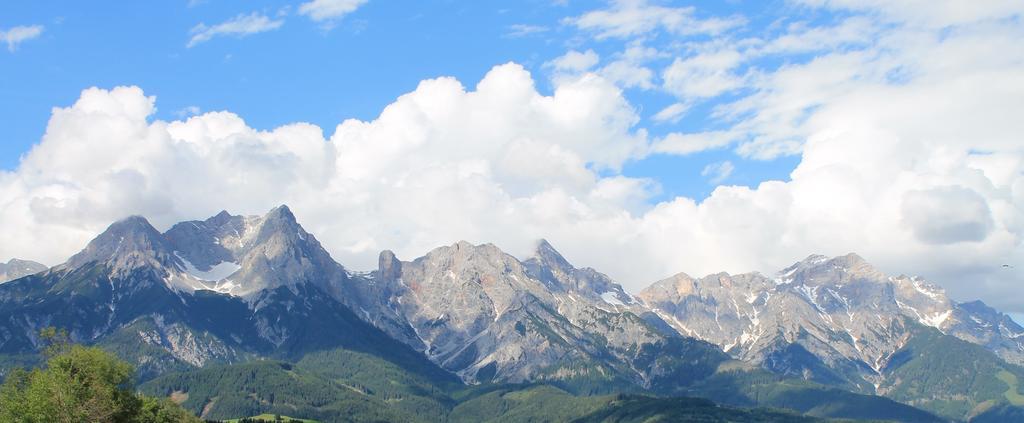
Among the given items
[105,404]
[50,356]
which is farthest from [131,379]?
[105,404]

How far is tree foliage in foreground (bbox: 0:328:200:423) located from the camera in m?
135

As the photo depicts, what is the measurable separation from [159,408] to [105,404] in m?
57.0

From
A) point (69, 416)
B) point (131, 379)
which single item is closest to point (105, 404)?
point (69, 416)

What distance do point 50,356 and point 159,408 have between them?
1548 inches

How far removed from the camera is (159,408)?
193 metres

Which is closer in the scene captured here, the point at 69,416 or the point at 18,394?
the point at 69,416

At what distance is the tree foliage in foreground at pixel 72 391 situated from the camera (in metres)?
135

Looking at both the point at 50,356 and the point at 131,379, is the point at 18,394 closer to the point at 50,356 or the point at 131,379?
→ the point at 50,356

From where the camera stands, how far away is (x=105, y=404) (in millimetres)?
138375

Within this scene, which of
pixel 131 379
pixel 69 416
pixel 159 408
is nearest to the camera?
pixel 69 416

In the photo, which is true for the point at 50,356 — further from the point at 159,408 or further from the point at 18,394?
the point at 159,408

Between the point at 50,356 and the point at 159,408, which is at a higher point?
the point at 50,356

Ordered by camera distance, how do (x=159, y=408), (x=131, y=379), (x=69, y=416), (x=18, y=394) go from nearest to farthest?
(x=69, y=416), (x=18, y=394), (x=131, y=379), (x=159, y=408)

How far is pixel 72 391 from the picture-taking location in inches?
5531
